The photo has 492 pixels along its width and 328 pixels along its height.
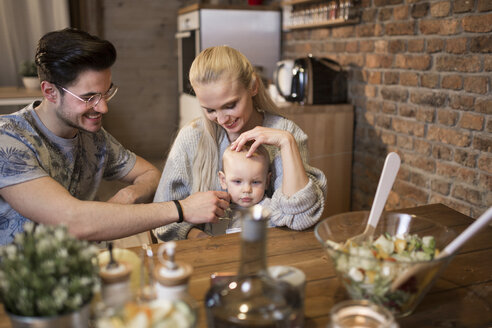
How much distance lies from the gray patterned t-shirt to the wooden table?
48cm

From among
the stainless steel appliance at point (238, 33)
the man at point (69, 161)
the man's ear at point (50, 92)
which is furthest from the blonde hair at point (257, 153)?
the stainless steel appliance at point (238, 33)

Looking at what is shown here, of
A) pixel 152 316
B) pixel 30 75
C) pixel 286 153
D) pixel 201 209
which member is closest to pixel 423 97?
pixel 286 153

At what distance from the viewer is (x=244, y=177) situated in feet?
5.12

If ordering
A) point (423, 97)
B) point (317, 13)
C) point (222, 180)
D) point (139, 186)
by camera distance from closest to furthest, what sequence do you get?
1. point (222, 180)
2. point (139, 186)
3. point (423, 97)
4. point (317, 13)

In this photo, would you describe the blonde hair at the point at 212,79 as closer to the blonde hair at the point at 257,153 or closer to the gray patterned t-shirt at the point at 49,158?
the blonde hair at the point at 257,153

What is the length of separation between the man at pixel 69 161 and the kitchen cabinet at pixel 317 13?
75.5 inches

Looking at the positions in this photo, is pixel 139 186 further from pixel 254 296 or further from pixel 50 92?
pixel 254 296

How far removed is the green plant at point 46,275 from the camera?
705 mm

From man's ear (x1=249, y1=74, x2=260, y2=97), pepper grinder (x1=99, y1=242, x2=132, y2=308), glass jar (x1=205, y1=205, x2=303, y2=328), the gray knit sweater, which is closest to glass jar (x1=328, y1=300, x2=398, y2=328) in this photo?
glass jar (x1=205, y1=205, x2=303, y2=328)

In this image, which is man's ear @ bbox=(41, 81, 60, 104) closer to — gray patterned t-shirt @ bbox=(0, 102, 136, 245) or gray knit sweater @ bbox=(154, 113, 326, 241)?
gray patterned t-shirt @ bbox=(0, 102, 136, 245)

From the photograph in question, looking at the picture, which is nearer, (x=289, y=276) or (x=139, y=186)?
(x=289, y=276)

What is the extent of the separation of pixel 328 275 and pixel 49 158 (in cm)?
99

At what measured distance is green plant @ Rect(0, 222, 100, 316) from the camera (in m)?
0.71

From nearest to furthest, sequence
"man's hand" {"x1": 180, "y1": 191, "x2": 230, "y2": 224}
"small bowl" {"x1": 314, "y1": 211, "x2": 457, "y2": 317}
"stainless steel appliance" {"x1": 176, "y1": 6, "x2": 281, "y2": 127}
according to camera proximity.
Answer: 1. "small bowl" {"x1": 314, "y1": 211, "x2": 457, "y2": 317}
2. "man's hand" {"x1": 180, "y1": 191, "x2": 230, "y2": 224}
3. "stainless steel appliance" {"x1": 176, "y1": 6, "x2": 281, "y2": 127}
